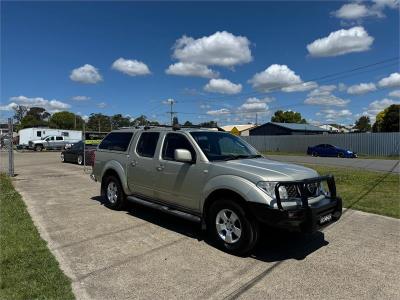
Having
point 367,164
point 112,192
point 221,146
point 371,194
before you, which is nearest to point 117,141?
point 112,192

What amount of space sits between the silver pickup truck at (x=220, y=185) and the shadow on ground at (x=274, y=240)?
338 mm

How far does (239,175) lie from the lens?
18.2 feet

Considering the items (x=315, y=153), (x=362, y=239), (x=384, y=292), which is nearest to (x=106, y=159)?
(x=362, y=239)

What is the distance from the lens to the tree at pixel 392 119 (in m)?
67.4

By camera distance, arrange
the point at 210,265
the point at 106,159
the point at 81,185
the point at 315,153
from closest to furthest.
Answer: the point at 210,265
the point at 106,159
the point at 81,185
the point at 315,153

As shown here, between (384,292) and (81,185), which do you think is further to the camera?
(81,185)

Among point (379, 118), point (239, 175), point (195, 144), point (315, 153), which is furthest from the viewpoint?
point (379, 118)

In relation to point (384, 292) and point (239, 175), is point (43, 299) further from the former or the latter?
point (384, 292)

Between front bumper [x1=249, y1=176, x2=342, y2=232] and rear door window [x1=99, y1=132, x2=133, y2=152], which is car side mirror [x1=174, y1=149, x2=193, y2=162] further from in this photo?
rear door window [x1=99, y1=132, x2=133, y2=152]

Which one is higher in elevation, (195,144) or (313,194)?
(195,144)

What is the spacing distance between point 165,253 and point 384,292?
9.49ft

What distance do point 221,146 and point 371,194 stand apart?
20.5ft

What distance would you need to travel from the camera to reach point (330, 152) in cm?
4044

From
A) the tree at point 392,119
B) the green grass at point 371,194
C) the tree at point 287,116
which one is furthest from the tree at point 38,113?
the green grass at point 371,194
